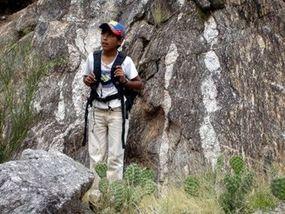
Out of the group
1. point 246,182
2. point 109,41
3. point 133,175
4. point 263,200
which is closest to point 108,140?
point 109,41

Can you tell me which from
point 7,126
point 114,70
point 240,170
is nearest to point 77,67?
point 7,126

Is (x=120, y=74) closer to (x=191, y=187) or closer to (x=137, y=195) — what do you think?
(x=137, y=195)

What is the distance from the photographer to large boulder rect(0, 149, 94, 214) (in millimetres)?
5426

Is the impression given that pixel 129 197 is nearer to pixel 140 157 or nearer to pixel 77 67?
pixel 140 157

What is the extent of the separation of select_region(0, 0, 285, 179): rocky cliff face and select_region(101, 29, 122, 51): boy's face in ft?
4.67

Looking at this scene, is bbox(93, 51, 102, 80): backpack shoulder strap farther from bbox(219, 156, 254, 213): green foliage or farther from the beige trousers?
bbox(219, 156, 254, 213): green foliage

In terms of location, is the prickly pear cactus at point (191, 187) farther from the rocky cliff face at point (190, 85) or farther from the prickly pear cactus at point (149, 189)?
the rocky cliff face at point (190, 85)

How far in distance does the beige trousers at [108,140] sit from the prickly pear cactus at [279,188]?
8.28 ft

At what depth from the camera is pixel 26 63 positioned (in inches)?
364

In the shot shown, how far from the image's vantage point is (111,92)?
7.50 meters

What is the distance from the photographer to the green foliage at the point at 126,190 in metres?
6.16

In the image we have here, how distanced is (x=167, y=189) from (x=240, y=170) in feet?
3.58

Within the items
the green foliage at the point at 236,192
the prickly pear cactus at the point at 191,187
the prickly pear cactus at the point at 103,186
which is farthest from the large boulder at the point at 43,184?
the green foliage at the point at 236,192

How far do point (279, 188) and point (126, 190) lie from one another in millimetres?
1565
